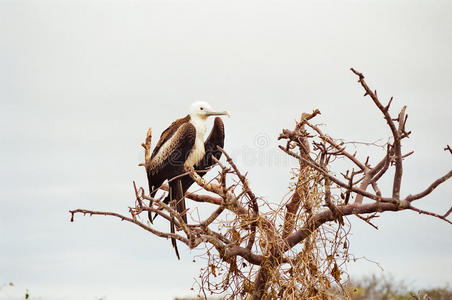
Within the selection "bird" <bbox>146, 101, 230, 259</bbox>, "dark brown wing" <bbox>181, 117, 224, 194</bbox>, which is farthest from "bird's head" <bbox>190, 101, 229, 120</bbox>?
"dark brown wing" <bbox>181, 117, 224, 194</bbox>

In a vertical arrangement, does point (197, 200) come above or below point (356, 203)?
above

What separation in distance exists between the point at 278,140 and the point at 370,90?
29.6 inches

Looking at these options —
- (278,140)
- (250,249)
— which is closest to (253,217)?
(250,249)

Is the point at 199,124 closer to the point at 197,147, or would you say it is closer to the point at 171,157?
the point at 197,147

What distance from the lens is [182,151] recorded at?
4004 millimetres

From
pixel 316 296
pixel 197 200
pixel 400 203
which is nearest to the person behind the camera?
pixel 400 203

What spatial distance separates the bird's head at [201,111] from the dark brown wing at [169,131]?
0.06m

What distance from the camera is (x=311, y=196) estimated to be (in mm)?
3273

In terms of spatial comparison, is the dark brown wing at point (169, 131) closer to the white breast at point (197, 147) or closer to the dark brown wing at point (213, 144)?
the white breast at point (197, 147)

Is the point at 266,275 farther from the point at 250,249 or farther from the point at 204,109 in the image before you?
the point at 204,109

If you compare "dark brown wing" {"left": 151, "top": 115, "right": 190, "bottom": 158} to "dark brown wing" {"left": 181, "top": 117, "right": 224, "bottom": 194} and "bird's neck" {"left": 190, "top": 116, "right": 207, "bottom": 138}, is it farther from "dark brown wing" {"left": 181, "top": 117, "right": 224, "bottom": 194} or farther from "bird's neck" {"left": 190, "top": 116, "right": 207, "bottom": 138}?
"dark brown wing" {"left": 181, "top": 117, "right": 224, "bottom": 194}

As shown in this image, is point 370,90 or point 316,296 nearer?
point 370,90

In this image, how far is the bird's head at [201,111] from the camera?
4.16 metres

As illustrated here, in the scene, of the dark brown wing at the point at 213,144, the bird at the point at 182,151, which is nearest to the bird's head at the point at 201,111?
the bird at the point at 182,151
